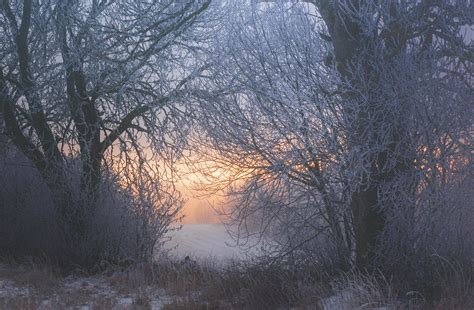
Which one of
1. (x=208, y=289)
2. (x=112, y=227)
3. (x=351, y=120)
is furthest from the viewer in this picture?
(x=112, y=227)

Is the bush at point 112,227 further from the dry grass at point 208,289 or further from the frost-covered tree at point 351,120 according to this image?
the frost-covered tree at point 351,120

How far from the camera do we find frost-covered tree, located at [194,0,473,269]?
916 cm

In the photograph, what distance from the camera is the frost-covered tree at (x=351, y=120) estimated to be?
916 cm

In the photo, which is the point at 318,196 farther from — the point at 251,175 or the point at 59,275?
the point at 59,275

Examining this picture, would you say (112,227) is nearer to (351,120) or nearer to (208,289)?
(208,289)

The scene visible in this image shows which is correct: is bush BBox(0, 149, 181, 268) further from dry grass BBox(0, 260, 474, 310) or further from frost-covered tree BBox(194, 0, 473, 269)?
frost-covered tree BBox(194, 0, 473, 269)

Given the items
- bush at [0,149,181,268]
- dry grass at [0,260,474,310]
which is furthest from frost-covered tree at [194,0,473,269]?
bush at [0,149,181,268]

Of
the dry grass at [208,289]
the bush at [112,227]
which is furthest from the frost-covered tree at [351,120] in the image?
the bush at [112,227]

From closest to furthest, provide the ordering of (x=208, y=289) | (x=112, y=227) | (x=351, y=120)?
1. (x=351, y=120)
2. (x=208, y=289)
3. (x=112, y=227)

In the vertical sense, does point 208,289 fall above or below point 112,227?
below

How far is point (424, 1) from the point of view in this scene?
31.7ft

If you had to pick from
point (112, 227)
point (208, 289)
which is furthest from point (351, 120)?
point (112, 227)

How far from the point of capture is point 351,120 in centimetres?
984

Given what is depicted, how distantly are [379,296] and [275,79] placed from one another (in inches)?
142
